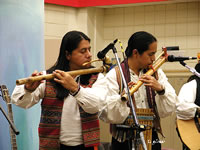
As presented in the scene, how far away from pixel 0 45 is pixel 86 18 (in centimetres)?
311

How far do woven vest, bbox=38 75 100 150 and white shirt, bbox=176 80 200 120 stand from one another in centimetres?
149

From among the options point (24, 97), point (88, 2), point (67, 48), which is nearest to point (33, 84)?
point (24, 97)

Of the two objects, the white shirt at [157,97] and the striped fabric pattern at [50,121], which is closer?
the striped fabric pattern at [50,121]

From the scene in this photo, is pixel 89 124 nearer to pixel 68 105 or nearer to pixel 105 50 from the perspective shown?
pixel 68 105

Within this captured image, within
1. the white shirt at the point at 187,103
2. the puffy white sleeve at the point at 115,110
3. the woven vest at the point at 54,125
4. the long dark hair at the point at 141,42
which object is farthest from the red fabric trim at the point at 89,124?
the white shirt at the point at 187,103

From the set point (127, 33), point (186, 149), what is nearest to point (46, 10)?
point (127, 33)

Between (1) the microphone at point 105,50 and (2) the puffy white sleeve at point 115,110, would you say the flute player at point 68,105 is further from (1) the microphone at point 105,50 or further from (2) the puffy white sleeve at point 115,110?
(1) the microphone at point 105,50

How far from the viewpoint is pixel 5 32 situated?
3908mm

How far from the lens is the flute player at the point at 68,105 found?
8.69 feet

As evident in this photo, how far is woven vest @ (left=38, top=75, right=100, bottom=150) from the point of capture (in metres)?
2.69

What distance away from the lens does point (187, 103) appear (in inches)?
157

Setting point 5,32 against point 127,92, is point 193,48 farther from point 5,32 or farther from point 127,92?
point 127,92

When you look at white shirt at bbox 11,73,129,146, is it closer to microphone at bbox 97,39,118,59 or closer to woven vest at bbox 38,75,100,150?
woven vest at bbox 38,75,100,150

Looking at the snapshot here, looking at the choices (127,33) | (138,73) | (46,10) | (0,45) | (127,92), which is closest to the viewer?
(127,92)
